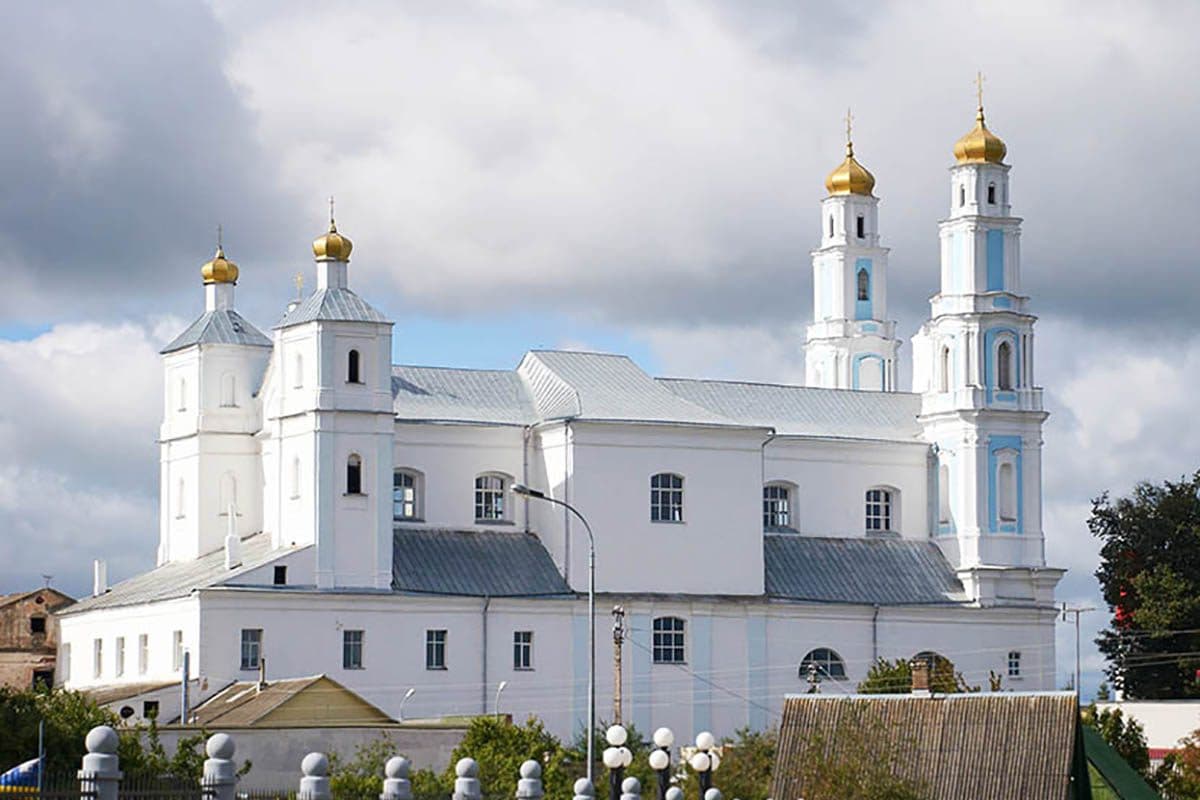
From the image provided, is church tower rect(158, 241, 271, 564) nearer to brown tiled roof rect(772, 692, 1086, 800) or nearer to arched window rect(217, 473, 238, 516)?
arched window rect(217, 473, 238, 516)

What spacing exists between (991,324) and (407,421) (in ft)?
57.0

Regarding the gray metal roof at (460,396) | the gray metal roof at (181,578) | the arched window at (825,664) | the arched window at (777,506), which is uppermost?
the gray metal roof at (460,396)

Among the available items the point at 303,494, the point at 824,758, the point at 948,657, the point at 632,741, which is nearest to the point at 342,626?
the point at 303,494

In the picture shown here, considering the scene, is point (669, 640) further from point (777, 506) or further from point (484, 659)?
point (777, 506)

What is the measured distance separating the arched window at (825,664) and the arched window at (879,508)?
5.49m

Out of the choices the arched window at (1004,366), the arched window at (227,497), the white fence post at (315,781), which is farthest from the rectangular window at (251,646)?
the white fence post at (315,781)

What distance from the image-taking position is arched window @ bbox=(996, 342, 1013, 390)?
250 ft

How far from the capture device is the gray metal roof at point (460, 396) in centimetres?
7138

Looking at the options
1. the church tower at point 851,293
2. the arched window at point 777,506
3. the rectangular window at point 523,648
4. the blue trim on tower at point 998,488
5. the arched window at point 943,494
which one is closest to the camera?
the rectangular window at point 523,648

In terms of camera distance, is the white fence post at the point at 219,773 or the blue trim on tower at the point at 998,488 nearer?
the white fence post at the point at 219,773

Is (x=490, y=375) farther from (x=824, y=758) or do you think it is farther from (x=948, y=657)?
(x=824, y=758)

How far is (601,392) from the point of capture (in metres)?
71.7

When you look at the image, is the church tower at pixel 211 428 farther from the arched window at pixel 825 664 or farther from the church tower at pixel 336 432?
the arched window at pixel 825 664

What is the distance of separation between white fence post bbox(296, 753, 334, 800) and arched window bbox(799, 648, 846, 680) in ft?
145
